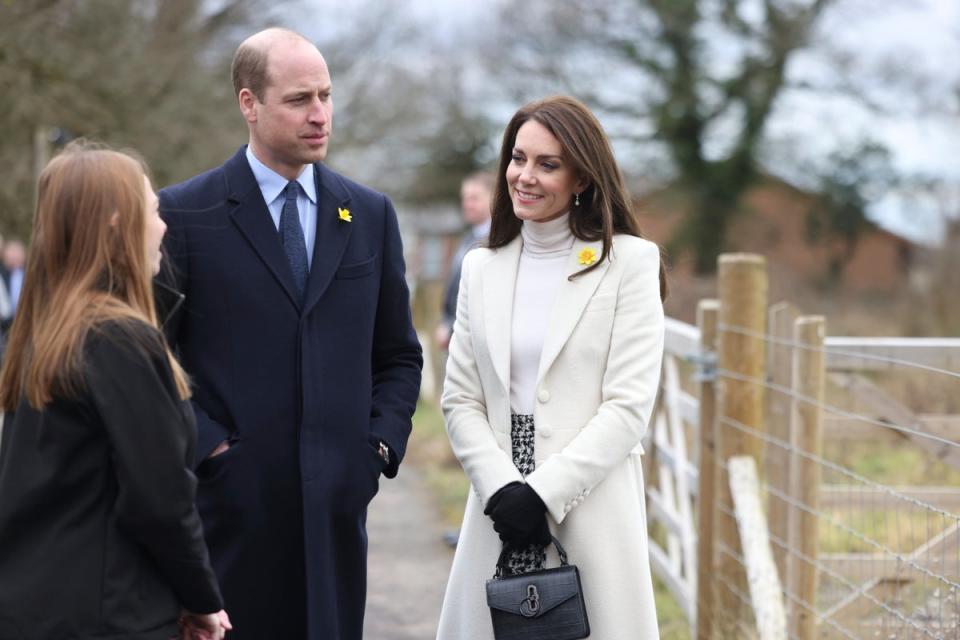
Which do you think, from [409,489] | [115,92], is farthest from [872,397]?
[115,92]

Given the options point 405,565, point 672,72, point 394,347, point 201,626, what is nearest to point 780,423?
point 394,347

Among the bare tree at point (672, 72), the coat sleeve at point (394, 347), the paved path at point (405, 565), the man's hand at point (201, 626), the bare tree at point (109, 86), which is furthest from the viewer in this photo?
the bare tree at point (672, 72)

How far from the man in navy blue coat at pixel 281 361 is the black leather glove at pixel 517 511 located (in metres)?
0.40

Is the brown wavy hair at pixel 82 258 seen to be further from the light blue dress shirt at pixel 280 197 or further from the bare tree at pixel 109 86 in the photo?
the bare tree at pixel 109 86

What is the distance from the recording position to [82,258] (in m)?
2.82

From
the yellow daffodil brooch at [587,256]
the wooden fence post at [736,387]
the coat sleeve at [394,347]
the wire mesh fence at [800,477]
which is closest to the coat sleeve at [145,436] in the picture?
the coat sleeve at [394,347]

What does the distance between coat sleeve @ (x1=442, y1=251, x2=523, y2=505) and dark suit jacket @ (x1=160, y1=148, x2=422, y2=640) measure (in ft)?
0.70

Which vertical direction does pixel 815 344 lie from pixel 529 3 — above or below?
below

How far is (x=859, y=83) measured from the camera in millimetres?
29656

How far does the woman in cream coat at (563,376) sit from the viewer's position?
144 inches

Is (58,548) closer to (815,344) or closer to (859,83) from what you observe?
(815,344)

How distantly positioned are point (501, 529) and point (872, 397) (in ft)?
7.90

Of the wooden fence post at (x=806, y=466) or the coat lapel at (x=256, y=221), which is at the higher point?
the coat lapel at (x=256, y=221)

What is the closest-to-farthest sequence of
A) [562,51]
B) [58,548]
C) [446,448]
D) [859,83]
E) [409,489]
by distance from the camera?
A: [58,548] < [409,489] < [446,448] < [859,83] < [562,51]
